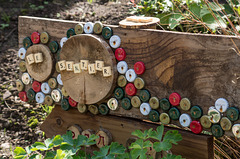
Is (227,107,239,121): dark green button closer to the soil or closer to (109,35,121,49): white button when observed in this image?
(109,35,121,49): white button

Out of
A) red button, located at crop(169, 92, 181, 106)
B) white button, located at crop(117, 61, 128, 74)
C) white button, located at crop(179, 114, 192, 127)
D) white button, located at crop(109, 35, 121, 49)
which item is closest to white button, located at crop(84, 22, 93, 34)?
white button, located at crop(109, 35, 121, 49)

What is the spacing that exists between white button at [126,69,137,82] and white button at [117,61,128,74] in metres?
0.02

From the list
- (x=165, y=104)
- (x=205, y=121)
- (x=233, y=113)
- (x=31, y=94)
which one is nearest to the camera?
(x=233, y=113)

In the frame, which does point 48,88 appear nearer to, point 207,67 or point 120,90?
point 120,90

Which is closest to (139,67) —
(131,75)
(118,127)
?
(131,75)

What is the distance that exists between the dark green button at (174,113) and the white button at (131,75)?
0.26 metres

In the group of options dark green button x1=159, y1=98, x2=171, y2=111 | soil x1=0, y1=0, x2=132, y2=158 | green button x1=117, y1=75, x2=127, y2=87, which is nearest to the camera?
dark green button x1=159, y1=98, x2=171, y2=111

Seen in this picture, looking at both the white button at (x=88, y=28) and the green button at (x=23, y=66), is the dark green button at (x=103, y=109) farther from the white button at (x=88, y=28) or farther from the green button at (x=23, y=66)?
the green button at (x=23, y=66)

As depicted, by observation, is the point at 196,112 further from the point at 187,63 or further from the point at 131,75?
the point at 131,75

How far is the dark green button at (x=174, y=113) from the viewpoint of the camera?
1667 millimetres

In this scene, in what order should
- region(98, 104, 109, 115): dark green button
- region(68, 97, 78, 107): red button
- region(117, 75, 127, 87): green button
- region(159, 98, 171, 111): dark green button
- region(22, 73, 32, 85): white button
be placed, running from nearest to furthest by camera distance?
region(159, 98, 171, 111): dark green button → region(117, 75, 127, 87): green button → region(98, 104, 109, 115): dark green button → region(68, 97, 78, 107): red button → region(22, 73, 32, 85): white button

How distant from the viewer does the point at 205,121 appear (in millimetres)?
1595

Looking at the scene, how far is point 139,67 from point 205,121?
43 cm

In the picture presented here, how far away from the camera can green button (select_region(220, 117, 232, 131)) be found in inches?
59.8
